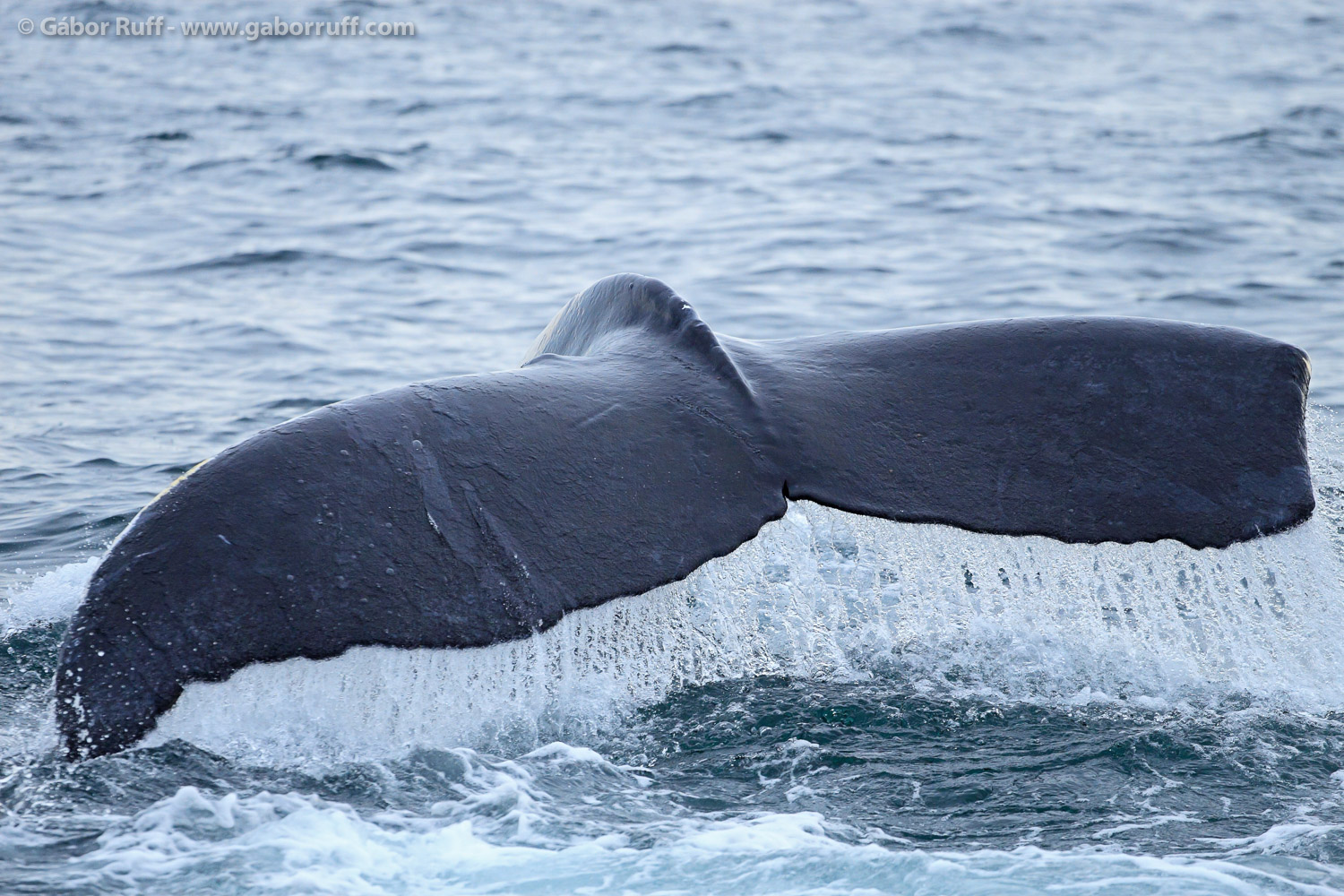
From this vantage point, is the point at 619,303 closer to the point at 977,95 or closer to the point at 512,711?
the point at 512,711

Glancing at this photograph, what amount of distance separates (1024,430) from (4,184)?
45.4 feet

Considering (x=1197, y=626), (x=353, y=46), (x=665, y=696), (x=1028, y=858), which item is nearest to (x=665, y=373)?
(x=665, y=696)

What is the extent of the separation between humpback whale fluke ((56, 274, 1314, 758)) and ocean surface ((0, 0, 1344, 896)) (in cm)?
14

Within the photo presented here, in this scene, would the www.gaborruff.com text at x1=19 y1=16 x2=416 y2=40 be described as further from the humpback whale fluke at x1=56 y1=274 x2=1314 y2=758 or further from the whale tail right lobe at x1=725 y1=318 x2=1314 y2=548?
the whale tail right lobe at x1=725 y1=318 x2=1314 y2=548

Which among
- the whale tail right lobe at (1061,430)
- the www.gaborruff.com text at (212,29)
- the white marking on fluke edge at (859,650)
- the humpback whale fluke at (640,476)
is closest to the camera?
the humpback whale fluke at (640,476)

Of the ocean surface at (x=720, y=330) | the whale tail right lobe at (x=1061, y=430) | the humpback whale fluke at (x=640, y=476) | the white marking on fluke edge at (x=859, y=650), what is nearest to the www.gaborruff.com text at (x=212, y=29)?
the ocean surface at (x=720, y=330)

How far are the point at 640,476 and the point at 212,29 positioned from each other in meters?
25.1

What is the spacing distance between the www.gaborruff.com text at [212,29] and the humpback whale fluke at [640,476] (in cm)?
2415

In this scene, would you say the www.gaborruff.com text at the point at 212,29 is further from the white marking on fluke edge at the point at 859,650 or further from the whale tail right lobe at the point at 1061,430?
the whale tail right lobe at the point at 1061,430

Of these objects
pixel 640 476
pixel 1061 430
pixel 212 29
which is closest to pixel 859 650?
pixel 1061 430

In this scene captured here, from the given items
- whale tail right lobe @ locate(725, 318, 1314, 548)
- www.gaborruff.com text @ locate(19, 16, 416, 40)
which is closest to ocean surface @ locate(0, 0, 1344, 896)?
whale tail right lobe @ locate(725, 318, 1314, 548)

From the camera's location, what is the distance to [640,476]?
362 centimetres

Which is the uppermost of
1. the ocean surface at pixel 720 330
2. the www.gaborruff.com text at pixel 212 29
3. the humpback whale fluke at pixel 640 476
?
the www.gaborruff.com text at pixel 212 29

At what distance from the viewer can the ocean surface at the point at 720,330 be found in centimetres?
367
